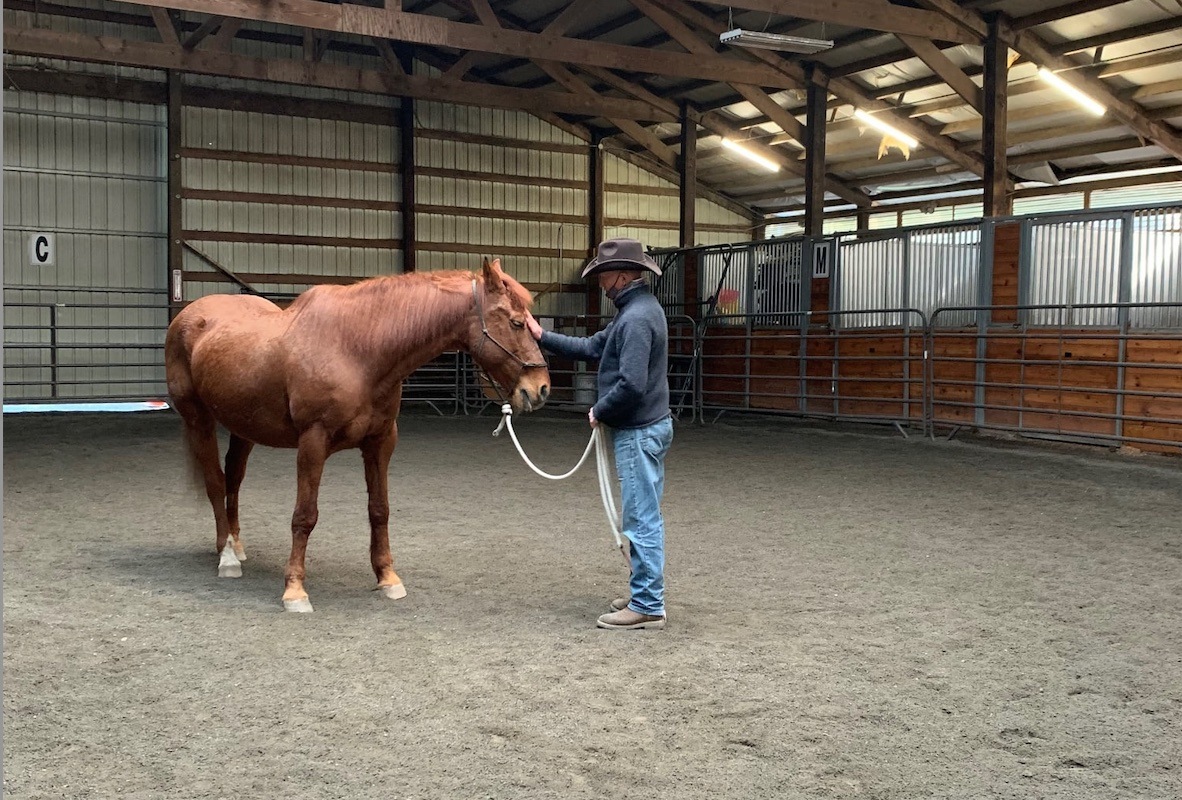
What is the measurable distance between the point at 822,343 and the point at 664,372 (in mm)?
9177

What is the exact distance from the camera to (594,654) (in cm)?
356

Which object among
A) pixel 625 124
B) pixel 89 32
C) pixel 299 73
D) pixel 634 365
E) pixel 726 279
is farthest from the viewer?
pixel 625 124

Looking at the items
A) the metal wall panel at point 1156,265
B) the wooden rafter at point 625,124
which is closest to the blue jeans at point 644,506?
the metal wall panel at point 1156,265

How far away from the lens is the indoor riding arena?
2.88 meters

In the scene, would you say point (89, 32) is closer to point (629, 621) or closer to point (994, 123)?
point (994, 123)

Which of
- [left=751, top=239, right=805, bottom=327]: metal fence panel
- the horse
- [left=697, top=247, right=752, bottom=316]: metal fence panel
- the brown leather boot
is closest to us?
the brown leather boot

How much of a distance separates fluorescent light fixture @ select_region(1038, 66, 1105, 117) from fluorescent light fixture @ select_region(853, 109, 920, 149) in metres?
2.32

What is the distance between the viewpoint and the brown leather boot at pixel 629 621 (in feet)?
12.8

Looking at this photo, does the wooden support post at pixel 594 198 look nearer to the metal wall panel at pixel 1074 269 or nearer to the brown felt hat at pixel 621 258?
the metal wall panel at pixel 1074 269

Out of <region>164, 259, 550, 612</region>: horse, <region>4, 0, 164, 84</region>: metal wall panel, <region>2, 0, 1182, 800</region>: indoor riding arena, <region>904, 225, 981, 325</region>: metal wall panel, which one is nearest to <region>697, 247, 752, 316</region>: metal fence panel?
<region>2, 0, 1182, 800</region>: indoor riding arena

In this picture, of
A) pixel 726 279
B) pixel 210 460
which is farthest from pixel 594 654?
pixel 726 279

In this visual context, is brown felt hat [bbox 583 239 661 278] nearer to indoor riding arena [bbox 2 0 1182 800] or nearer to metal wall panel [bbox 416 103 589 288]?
indoor riding arena [bbox 2 0 1182 800]

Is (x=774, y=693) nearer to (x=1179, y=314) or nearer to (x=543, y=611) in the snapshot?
(x=543, y=611)

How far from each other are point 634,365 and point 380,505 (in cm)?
127
